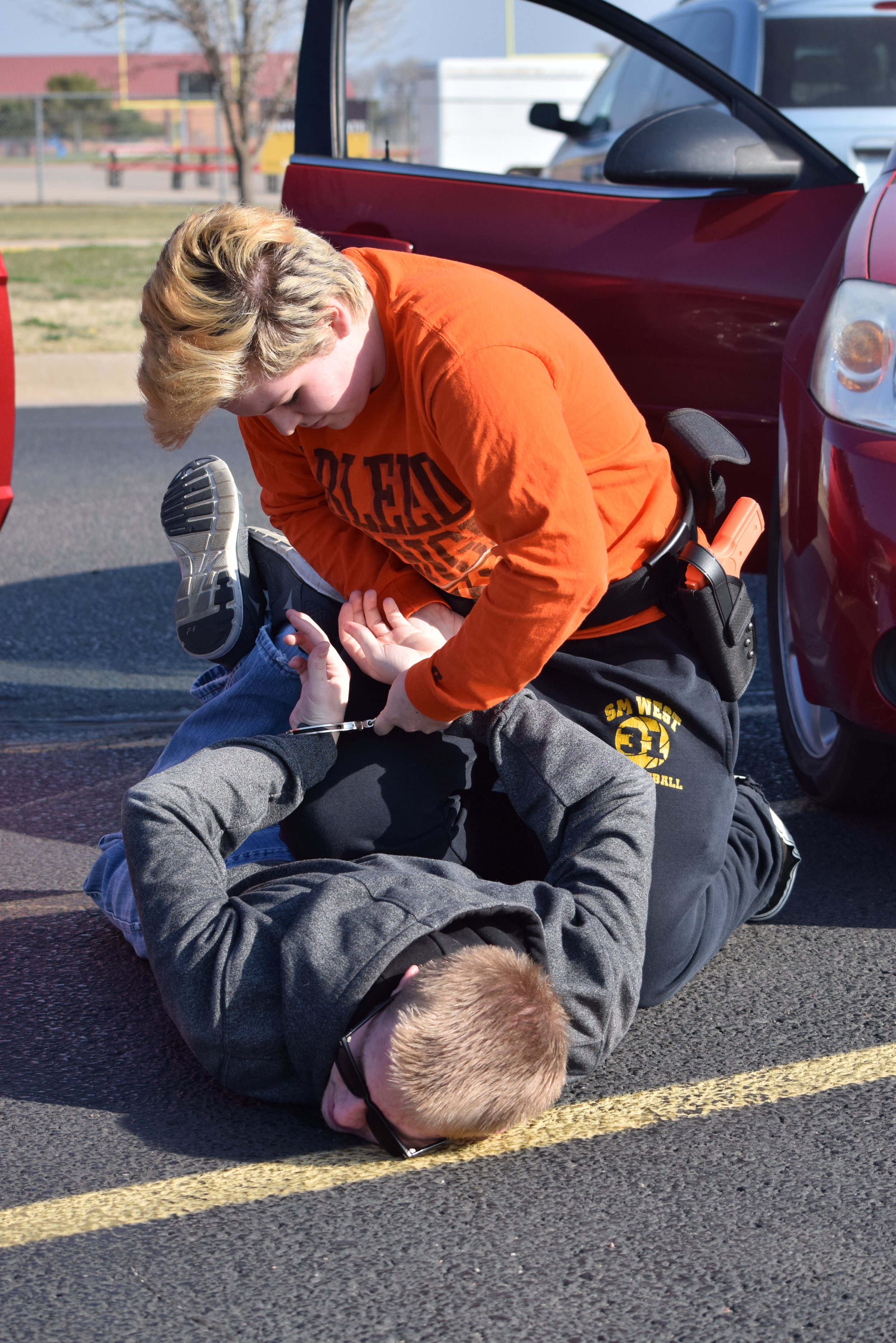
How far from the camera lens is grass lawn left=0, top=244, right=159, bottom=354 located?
11539 millimetres

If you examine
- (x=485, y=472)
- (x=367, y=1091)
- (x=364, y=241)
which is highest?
(x=364, y=241)

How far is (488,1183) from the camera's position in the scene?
6.93 feet

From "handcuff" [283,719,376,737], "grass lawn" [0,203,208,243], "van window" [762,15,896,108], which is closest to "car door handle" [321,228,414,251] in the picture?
"handcuff" [283,719,376,737]

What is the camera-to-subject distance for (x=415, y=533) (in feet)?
8.73

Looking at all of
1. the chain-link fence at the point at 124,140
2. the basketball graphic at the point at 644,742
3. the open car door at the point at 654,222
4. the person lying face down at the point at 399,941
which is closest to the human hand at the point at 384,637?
the person lying face down at the point at 399,941

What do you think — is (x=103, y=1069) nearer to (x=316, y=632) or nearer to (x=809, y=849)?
(x=316, y=632)

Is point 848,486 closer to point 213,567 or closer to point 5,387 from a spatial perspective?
point 213,567

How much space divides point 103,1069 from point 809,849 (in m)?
1.59

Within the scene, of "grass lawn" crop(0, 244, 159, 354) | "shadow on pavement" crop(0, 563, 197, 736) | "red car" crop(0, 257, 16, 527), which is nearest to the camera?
"red car" crop(0, 257, 16, 527)

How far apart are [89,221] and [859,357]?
79.0ft

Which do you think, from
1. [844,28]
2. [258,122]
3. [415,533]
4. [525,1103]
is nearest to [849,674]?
[415,533]

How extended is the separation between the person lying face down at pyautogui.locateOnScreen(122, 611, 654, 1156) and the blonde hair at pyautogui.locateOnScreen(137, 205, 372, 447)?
60 cm

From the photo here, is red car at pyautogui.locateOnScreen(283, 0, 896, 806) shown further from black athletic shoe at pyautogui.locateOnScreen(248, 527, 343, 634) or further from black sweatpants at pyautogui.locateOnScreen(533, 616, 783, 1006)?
black athletic shoe at pyautogui.locateOnScreen(248, 527, 343, 634)

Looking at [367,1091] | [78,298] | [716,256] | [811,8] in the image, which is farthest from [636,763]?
[78,298]
